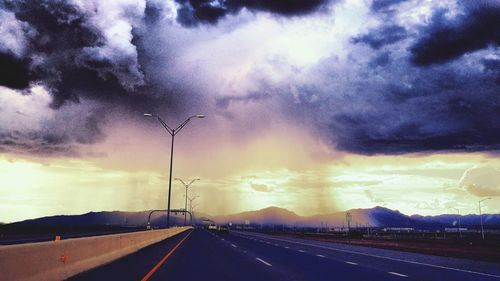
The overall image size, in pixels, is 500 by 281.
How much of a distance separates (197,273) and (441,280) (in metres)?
6.69

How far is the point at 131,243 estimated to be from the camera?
22.3 m

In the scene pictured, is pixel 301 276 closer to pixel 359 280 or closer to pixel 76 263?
pixel 359 280

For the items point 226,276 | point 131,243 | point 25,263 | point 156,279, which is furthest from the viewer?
point 131,243

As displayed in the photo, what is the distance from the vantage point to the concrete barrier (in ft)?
24.1

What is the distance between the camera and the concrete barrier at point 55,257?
7335 millimetres

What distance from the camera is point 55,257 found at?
9.90 m

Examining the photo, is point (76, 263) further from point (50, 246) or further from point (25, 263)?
point (25, 263)

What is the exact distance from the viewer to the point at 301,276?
12.5 meters

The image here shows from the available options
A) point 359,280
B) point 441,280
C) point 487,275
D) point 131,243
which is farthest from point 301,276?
point 131,243

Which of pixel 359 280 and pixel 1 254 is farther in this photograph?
pixel 359 280

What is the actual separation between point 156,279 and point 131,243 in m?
11.7

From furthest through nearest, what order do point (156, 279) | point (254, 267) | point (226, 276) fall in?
point (254, 267)
point (226, 276)
point (156, 279)

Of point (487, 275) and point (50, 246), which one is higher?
point (50, 246)

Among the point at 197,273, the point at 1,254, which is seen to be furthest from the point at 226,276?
the point at 1,254
